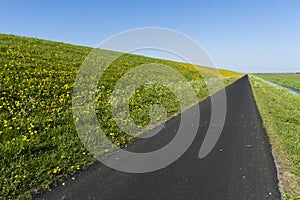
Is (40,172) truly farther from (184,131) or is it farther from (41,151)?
(184,131)

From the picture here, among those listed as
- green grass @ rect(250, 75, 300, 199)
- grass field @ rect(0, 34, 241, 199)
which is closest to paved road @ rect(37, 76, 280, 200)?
green grass @ rect(250, 75, 300, 199)

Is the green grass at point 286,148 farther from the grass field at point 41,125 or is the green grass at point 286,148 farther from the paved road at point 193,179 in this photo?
the grass field at point 41,125

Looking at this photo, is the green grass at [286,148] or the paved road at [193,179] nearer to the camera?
the paved road at [193,179]

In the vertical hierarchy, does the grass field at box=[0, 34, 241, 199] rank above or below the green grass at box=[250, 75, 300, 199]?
above

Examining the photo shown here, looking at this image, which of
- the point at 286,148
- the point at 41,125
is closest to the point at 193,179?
the point at 286,148

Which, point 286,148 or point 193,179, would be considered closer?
point 193,179

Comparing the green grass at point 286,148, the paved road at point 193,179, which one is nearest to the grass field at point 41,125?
the paved road at point 193,179

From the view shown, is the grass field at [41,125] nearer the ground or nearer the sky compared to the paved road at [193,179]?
nearer the sky

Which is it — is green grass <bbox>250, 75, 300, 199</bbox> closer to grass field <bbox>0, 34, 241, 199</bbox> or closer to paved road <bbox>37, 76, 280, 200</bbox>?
paved road <bbox>37, 76, 280, 200</bbox>

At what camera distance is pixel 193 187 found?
446 centimetres

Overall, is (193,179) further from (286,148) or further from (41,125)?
(41,125)

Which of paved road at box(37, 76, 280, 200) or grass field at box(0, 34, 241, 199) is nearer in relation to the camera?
paved road at box(37, 76, 280, 200)

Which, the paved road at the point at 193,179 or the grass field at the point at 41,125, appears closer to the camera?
the paved road at the point at 193,179

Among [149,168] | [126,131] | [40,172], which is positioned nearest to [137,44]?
[126,131]
